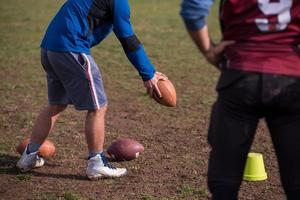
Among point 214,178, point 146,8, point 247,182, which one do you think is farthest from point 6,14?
point 214,178

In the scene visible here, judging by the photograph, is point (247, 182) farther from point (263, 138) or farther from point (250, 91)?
point (250, 91)

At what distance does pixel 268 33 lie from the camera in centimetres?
284

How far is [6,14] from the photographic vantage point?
53.0 feet

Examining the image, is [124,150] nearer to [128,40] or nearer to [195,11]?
[128,40]

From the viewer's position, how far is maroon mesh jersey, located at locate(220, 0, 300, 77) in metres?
2.83

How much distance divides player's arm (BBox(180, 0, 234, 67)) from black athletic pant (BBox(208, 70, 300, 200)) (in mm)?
137

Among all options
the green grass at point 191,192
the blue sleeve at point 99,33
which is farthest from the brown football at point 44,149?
the green grass at point 191,192

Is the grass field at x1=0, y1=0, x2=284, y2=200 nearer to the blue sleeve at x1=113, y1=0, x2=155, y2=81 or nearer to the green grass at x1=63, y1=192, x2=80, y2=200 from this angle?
the green grass at x1=63, y1=192, x2=80, y2=200

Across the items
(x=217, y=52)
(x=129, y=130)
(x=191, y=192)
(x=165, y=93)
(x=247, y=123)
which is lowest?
(x=129, y=130)

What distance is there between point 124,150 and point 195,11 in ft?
8.60

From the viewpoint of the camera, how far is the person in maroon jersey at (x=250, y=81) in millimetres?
2838

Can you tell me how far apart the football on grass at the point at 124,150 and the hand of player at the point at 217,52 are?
2355 millimetres

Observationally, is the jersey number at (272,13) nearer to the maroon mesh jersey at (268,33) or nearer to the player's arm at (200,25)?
the maroon mesh jersey at (268,33)

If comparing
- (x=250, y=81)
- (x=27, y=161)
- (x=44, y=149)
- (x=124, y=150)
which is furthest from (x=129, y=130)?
(x=250, y=81)
